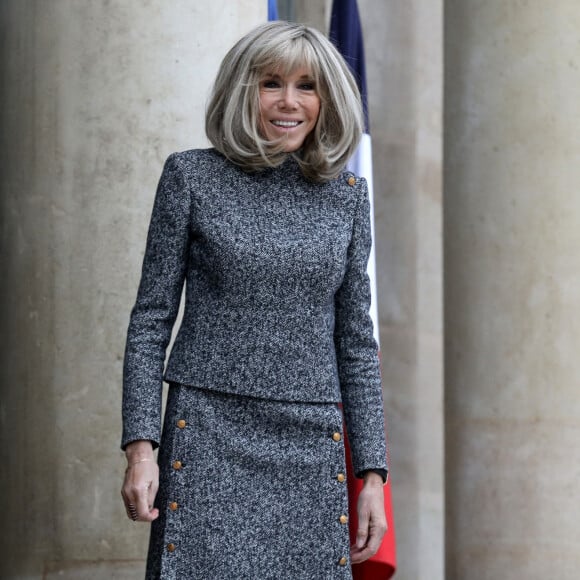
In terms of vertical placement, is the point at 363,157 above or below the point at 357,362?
above

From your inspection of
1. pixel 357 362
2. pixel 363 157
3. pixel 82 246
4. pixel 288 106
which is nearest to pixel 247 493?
pixel 357 362

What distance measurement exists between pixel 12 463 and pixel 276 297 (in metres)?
1.84

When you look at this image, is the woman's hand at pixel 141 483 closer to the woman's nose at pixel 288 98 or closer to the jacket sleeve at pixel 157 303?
the jacket sleeve at pixel 157 303

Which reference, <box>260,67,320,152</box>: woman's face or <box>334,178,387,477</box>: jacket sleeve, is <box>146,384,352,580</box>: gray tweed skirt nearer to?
<box>334,178,387,477</box>: jacket sleeve

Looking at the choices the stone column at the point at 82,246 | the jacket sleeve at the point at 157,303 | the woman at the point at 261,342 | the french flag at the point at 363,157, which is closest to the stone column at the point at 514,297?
the french flag at the point at 363,157

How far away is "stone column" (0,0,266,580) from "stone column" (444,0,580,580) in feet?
4.95

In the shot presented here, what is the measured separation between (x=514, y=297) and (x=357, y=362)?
2531mm

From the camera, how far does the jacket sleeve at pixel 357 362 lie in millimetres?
2844

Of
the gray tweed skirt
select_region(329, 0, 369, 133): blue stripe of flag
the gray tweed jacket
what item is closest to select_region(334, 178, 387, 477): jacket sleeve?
the gray tweed jacket

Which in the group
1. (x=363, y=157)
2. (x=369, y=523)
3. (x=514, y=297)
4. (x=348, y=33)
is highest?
(x=348, y=33)

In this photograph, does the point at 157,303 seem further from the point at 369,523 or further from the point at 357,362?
the point at 369,523

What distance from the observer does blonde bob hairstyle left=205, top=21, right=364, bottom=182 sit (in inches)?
111

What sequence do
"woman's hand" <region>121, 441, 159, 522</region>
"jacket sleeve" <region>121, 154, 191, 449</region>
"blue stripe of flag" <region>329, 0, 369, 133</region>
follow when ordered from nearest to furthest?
"woman's hand" <region>121, 441, 159, 522</region>
"jacket sleeve" <region>121, 154, 191, 449</region>
"blue stripe of flag" <region>329, 0, 369, 133</region>

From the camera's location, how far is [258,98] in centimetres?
283
